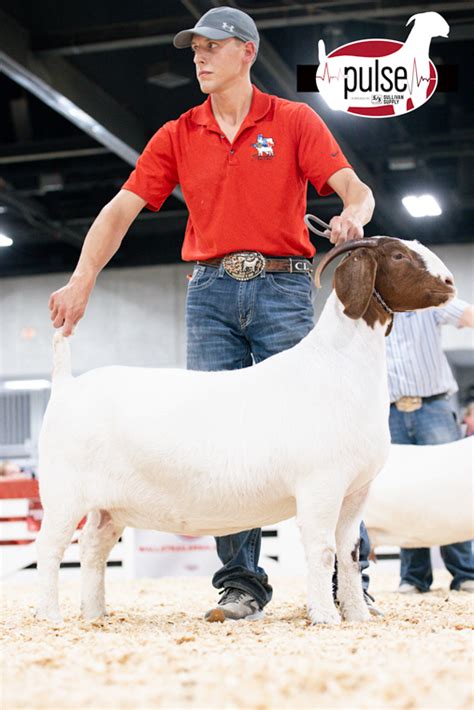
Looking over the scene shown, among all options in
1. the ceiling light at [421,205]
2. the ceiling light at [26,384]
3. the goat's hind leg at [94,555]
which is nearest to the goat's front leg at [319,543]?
the goat's hind leg at [94,555]

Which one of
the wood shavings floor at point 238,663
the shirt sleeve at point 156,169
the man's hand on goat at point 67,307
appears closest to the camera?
the wood shavings floor at point 238,663

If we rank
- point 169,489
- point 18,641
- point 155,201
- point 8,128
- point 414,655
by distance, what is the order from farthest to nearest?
point 8,128, point 155,201, point 169,489, point 18,641, point 414,655

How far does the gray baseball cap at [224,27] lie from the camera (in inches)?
132

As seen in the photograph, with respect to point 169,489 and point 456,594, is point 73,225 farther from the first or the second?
point 169,489

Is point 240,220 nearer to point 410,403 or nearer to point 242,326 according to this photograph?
point 242,326

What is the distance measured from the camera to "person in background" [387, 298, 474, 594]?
512 cm

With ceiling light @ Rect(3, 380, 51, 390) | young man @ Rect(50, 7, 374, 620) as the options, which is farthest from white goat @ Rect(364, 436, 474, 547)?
ceiling light @ Rect(3, 380, 51, 390)

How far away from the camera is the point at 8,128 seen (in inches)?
438

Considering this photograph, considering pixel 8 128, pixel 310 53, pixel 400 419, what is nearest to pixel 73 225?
pixel 8 128

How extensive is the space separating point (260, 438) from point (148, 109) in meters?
8.17

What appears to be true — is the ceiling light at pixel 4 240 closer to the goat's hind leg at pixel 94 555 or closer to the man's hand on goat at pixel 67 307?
the man's hand on goat at pixel 67 307

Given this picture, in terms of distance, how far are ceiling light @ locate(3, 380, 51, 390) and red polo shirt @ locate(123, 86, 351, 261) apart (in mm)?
14397

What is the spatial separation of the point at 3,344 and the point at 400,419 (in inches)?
509

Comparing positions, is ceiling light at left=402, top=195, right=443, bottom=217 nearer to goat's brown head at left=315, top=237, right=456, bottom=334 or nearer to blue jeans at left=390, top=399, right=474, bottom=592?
blue jeans at left=390, top=399, right=474, bottom=592
